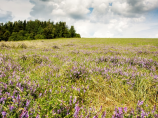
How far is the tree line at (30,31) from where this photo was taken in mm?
61847

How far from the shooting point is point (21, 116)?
1.21 m

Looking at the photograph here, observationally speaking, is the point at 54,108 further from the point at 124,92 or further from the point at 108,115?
the point at 124,92

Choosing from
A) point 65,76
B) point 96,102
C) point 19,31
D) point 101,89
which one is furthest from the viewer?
point 19,31

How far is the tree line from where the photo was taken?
6185 cm

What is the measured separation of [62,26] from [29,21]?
22.7 m

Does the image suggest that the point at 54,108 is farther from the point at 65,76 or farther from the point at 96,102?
the point at 65,76

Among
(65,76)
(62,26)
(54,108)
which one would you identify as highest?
(62,26)

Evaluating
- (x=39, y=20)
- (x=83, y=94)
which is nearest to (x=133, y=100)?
(x=83, y=94)

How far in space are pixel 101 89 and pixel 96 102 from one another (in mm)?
→ 408

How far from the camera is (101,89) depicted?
217 cm

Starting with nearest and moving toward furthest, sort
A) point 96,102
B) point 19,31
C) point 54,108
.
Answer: point 54,108 → point 96,102 → point 19,31

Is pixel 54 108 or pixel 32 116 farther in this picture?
pixel 54 108

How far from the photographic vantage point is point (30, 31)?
68.4m

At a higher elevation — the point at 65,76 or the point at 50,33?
the point at 50,33
